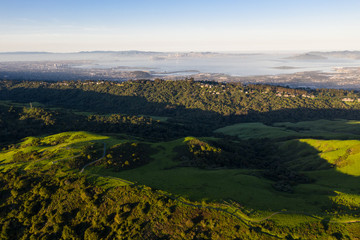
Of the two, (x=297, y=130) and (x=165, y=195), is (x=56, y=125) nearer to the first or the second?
(x=165, y=195)

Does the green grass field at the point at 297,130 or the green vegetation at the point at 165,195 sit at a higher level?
the green vegetation at the point at 165,195

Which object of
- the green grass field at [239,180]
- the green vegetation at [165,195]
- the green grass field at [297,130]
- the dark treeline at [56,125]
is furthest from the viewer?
the green grass field at [297,130]

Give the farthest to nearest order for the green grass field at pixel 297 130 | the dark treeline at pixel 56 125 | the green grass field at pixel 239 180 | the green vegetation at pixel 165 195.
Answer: the green grass field at pixel 297 130 < the dark treeline at pixel 56 125 < the green grass field at pixel 239 180 < the green vegetation at pixel 165 195

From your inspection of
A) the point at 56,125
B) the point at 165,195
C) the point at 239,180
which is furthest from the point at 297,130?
the point at 56,125

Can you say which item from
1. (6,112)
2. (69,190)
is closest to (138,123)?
(6,112)

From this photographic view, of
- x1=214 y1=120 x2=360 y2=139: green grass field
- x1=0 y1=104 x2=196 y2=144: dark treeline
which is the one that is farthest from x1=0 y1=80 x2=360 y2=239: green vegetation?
x1=214 y1=120 x2=360 y2=139: green grass field

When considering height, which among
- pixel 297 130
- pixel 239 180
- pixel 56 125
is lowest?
pixel 297 130

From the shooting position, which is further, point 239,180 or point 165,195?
point 239,180

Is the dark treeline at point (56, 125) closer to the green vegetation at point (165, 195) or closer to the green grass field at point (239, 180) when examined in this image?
the green grass field at point (239, 180)

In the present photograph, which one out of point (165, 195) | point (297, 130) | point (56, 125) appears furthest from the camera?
point (297, 130)

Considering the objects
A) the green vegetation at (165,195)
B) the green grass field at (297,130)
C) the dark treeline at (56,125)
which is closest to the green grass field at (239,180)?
the green vegetation at (165,195)

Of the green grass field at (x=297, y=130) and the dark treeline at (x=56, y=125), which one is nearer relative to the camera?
the dark treeline at (x=56, y=125)
